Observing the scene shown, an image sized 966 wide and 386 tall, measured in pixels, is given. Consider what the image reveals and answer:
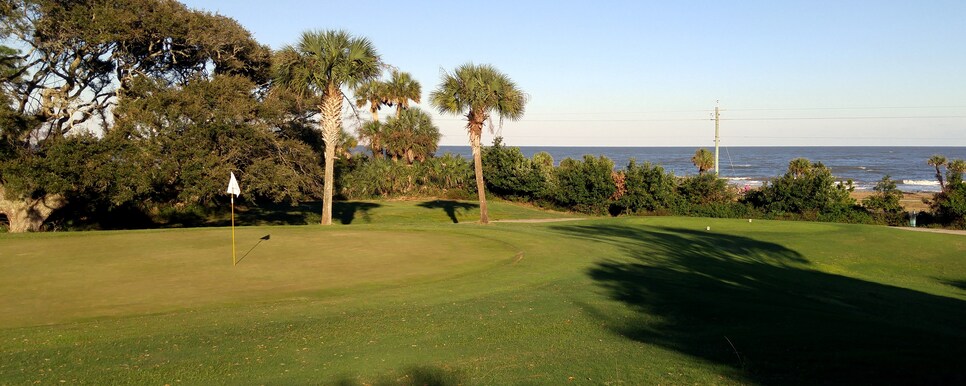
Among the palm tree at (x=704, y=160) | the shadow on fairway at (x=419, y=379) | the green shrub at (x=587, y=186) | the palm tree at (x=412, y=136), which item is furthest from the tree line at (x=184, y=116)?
the palm tree at (x=704, y=160)

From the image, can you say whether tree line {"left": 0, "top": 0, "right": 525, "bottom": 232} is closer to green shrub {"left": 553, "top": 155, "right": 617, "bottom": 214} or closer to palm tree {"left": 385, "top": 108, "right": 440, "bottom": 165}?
green shrub {"left": 553, "top": 155, "right": 617, "bottom": 214}

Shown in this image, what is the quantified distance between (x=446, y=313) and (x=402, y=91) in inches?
2300

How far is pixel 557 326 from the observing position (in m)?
11.1

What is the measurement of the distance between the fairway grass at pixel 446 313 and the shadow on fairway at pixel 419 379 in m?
0.04

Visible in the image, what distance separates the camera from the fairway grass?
27.6 feet

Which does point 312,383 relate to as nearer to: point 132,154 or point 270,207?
point 132,154

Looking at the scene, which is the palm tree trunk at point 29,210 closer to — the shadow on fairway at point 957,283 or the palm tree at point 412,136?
the palm tree at point 412,136

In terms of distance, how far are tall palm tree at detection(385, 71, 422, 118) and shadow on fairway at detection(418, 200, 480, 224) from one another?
61.6 ft

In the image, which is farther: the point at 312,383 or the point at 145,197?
the point at 145,197


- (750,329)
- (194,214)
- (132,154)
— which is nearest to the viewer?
(750,329)

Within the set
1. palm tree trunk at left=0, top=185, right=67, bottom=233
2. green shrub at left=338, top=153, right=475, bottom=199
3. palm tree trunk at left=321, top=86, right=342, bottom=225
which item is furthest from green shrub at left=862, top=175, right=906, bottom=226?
palm tree trunk at left=0, top=185, right=67, bottom=233

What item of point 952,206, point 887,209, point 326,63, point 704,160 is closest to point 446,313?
point 326,63

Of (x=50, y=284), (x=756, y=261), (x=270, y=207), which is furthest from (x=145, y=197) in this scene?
(x=756, y=261)

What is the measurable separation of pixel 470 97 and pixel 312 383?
2722 cm
